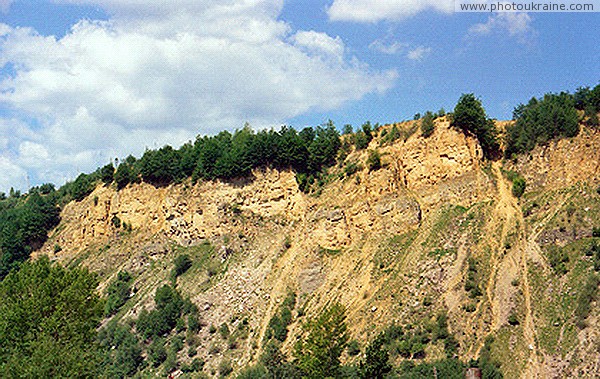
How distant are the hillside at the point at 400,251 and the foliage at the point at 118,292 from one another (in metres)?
0.99

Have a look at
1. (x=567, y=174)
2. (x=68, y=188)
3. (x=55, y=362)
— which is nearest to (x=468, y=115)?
(x=567, y=174)

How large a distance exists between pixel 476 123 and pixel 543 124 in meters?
5.85

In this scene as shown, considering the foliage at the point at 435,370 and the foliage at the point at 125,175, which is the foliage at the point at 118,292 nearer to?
the foliage at the point at 125,175

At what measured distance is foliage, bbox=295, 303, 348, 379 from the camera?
4491 cm

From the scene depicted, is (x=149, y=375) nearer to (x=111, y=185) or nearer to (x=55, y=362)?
(x=55, y=362)

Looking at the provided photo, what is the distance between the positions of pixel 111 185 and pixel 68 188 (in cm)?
1436

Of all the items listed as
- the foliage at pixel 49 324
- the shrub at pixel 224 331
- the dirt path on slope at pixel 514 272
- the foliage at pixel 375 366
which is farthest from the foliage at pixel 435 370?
the foliage at pixel 49 324

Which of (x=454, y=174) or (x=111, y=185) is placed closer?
(x=454, y=174)

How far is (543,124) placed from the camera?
60.8m

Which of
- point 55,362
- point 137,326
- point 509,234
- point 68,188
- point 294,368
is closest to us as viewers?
point 55,362

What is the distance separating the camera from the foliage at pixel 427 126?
211ft

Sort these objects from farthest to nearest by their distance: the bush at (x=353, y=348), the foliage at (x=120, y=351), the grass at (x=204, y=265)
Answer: the grass at (x=204, y=265)
the foliage at (x=120, y=351)
the bush at (x=353, y=348)

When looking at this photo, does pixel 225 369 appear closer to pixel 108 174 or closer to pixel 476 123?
pixel 476 123

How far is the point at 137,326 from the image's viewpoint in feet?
217
